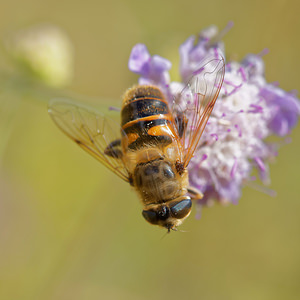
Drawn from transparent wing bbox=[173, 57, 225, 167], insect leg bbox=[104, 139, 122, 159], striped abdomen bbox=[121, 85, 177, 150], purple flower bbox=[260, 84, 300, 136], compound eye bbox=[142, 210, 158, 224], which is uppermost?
purple flower bbox=[260, 84, 300, 136]

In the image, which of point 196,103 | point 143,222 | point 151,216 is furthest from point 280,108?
point 143,222

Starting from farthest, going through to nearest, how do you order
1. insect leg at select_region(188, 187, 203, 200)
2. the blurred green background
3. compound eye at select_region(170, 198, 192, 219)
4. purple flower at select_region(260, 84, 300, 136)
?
1. the blurred green background
2. purple flower at select_region(260, 84, 300, 136)
3. insect leg at select_region(188, 187, 203, 200)
4. compound eye at select_region(170, 198, 192, 219)

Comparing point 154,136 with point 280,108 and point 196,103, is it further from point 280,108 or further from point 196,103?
point 280,108

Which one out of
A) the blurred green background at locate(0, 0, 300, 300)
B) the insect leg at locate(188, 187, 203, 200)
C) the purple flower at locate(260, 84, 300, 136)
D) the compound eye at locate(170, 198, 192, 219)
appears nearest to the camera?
the compound eye at locate(170, 198, 192, 219)

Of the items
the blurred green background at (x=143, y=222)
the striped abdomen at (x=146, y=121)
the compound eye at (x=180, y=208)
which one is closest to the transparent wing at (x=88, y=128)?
the striped abdomen at (x=146, y=121)

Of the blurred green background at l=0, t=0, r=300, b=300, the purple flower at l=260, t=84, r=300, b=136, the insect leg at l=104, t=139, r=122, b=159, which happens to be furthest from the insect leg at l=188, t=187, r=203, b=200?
the blurred green background at l=0, t=0, r=300, b=300

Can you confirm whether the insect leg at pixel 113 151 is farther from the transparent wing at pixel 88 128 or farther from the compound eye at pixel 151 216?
the compound eye at pixel 151 216

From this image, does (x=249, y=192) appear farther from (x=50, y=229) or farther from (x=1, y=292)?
(x=1, y=292)

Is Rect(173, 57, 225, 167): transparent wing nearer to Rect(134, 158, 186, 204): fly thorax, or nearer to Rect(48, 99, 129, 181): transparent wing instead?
Rect(134, 158, 186, 204): fly thorax
